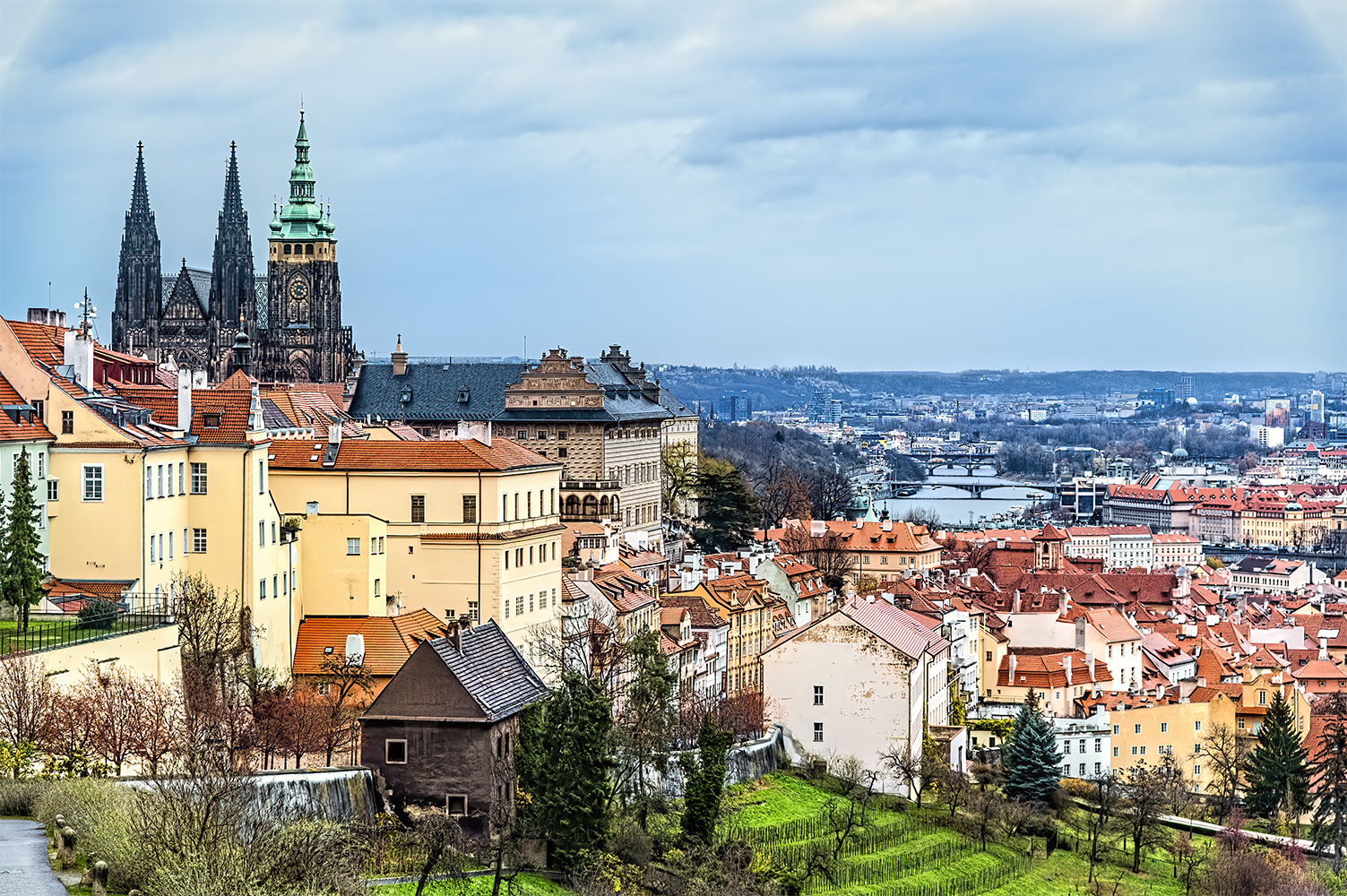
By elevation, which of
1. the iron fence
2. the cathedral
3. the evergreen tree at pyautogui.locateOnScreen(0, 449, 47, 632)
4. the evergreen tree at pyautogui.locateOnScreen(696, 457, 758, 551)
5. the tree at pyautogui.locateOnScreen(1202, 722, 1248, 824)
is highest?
the cathedral

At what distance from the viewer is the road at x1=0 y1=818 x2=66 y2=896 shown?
76.6ft

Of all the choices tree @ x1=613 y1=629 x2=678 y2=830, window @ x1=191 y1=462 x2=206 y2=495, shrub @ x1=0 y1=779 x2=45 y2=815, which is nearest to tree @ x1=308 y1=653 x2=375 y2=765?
window @ x1=191 y1=462 x2=206 y2=495

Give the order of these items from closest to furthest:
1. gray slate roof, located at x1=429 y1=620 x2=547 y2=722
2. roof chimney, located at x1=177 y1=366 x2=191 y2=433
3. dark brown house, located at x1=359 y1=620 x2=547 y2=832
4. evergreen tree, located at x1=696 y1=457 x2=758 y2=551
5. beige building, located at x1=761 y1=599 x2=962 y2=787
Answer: dark brown house, located at x1=359 y1=620 x2=547 y2=832 < gray slate roof, located at x1=429 y1=620 x2=547 y2=722 < roof chimney, located at x1=177 y1=366 x2=191 y2=433 < beige building, located at x1=761 y1=599 x2=962 y2=787 < evergreen tree, located at x1=696 y1=457 x2=758 y2=551

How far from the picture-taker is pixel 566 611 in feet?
194

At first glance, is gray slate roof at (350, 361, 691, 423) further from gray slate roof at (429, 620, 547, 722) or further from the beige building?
gray slate roof at (429, 620, 547, 722)

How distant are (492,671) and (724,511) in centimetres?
6737

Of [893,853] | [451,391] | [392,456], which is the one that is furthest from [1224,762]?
[451,391]

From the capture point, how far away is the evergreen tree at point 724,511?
4176 inches

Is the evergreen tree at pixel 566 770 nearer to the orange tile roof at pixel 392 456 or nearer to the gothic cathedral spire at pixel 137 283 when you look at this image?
the orange tile roof at pixel 392 456

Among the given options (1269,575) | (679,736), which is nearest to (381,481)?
(679,736)

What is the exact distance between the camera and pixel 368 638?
1879 inches

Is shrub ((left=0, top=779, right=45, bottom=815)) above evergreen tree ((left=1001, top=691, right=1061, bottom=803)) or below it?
above

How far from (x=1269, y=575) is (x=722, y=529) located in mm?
101117

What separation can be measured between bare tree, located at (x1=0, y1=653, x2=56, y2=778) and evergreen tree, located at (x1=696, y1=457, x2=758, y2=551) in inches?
2809
